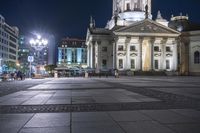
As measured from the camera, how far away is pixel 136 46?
106812mm

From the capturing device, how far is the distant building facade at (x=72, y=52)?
183 m

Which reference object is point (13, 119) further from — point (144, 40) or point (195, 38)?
point (195, 38)

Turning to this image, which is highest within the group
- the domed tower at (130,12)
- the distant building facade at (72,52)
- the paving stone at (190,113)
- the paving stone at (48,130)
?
the domed tower at (130,12)

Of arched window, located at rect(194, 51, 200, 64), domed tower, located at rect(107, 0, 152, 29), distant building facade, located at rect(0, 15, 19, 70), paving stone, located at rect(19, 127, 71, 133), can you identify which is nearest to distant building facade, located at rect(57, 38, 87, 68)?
distant building facade, located at rect(0, 15, 19, 70)

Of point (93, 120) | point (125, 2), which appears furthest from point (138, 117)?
point (125, 2)

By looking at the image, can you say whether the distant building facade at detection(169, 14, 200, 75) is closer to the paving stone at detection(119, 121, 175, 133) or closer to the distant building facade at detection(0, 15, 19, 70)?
the distant building facade at detection(0, 15, 19, 70)

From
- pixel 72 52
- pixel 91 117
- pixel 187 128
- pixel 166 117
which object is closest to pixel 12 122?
pixel 91 117

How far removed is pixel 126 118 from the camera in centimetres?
1036

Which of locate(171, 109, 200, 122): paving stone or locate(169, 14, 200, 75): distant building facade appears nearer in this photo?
locate(171, 109, 200, 122): paving stone

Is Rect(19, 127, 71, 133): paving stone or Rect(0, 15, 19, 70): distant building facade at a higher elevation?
Rect(0, 15, 19, 70): distant building facade

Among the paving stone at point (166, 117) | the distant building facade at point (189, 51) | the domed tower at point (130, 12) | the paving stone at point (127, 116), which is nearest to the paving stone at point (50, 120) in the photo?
the paving stone at point (127, 116)

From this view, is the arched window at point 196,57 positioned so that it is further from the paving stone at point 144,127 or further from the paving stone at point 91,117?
the paving stone at point 144,127

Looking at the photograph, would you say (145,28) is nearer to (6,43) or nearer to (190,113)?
(6,43)

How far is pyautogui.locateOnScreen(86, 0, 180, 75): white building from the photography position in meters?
103
